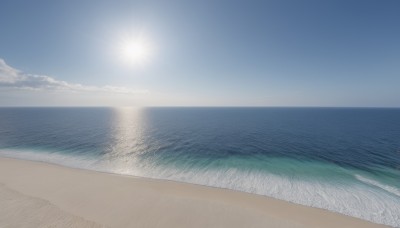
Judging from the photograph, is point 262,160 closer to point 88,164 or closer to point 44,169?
point 88,164

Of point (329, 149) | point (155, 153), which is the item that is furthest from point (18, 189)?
point (329, 149)

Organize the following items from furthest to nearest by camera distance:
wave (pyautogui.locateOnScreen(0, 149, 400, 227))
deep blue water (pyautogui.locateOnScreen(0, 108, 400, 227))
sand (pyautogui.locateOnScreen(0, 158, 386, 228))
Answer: deep blue water (pyautogui.locateOnScreen(0, 108, 400, 227)), wave (pyautogui.locateOnScreen(0, 149, 400, 227)), sand (pyautogui.locateOnScreen(0, 158, 386, 228))

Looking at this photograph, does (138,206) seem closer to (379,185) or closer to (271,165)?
(271,165)

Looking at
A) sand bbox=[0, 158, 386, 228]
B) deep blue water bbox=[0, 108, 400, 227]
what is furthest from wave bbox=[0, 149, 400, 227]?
sand bbox=[0, 158, 386, 228]

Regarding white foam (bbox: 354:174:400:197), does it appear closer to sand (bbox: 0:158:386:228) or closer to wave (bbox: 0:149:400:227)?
wave (bbox: 0:149:400:227)

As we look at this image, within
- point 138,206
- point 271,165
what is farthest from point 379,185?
point 138,206
